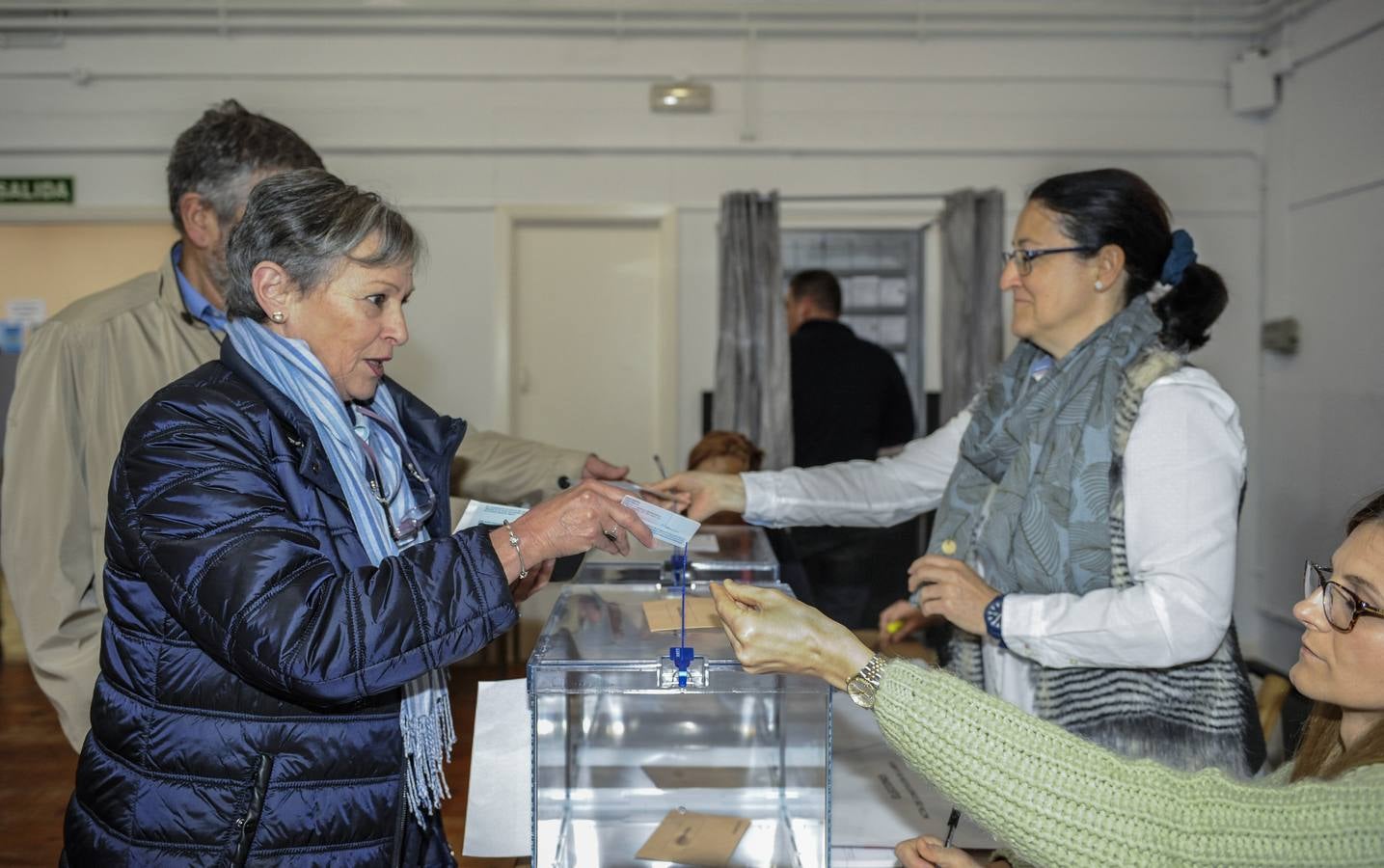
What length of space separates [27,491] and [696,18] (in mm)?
4782

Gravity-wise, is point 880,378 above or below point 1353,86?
below

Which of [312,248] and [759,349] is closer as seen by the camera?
[312,248]

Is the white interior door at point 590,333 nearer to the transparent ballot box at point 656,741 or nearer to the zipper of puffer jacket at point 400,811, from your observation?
the transparent ballot box at point 656,741

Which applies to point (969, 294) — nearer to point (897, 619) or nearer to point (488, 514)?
point (897, 619)

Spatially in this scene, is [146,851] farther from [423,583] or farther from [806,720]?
[806,720]

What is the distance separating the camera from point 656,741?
1909 mm

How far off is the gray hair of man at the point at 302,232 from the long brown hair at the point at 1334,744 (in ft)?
4.28

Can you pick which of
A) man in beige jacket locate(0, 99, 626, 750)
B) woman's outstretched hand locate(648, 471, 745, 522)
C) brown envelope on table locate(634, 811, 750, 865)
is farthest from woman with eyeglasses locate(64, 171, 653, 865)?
woman's outstretched hand locate(648, 471, 745, 522)

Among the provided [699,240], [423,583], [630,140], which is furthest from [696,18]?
[423,583]

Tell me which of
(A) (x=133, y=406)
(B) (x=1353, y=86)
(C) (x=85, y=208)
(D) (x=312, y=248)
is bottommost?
(A) (x=133, y=406)

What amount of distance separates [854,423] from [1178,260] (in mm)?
2851

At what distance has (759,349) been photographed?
18.1 feet

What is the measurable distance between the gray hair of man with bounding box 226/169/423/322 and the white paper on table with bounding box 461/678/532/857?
0.65 m

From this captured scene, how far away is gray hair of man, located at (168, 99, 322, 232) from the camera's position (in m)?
1.99
